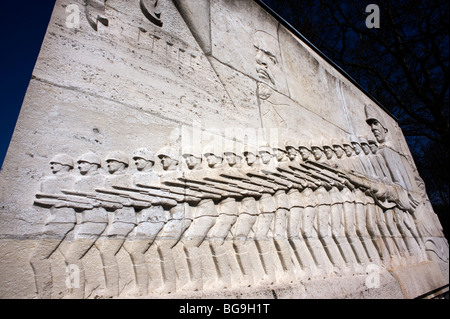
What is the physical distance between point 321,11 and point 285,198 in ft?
26.2

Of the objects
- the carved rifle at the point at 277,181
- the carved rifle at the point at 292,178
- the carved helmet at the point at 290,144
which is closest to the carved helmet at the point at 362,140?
the carved helmet at the point at 290,144

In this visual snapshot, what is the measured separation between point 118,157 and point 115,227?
53 centimetres

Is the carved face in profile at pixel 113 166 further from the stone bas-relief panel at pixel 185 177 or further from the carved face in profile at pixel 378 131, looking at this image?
the carved face in profile at pixel 378 131

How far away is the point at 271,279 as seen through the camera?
93.0 inches

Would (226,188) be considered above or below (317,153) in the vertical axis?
below

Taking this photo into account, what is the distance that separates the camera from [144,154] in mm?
2141

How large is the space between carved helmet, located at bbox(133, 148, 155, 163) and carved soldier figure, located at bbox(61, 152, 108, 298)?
0.95 ft

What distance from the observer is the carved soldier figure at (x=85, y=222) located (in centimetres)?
163

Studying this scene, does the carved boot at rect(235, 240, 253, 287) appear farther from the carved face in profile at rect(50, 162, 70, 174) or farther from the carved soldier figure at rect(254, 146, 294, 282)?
the carved face in profile at rect(50, 162, 70, 174)

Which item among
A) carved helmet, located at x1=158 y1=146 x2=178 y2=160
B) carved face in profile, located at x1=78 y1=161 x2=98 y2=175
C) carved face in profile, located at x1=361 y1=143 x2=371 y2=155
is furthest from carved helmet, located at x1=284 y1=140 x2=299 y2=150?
carved face in profile, located at x1=78 y1=161 x2=98 y2=175

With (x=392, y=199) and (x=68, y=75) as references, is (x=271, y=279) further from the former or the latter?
(x=392, y=199)

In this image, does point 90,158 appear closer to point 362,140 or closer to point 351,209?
point 351,209

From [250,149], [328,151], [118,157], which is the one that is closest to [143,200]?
[118,157]
